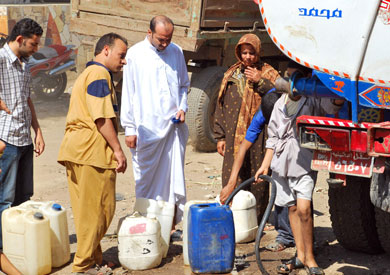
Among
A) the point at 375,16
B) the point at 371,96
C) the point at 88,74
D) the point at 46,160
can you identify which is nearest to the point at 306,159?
the point at 371,96

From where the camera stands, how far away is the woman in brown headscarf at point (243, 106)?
5.84 meters

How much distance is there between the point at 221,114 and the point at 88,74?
4.84 feet

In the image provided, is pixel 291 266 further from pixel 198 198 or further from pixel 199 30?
pixel 199 30

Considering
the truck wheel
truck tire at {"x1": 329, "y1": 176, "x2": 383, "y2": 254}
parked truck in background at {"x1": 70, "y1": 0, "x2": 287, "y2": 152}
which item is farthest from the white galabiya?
the truck wheel

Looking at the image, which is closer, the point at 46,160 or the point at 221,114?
the point at 221,114

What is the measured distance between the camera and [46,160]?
9164 mm

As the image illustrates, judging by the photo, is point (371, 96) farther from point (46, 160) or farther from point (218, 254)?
point (46, 160)

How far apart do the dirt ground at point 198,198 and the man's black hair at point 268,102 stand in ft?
3.65

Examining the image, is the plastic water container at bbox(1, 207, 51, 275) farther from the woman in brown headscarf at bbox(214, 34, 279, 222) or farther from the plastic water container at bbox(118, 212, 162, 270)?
the woman in brown headscarf at bbox(214, 34, 279, 222)

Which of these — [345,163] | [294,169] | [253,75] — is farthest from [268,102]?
[345,163]

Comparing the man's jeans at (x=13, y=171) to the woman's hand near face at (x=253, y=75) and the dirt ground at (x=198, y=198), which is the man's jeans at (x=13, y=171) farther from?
the woman's hand near face at (x=253, y=75)

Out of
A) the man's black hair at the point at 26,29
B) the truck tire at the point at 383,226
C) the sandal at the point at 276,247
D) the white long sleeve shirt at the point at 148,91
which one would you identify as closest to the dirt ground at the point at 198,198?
the sandal at the point at 276,247

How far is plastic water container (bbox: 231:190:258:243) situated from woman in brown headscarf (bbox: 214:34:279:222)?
0.76 feet

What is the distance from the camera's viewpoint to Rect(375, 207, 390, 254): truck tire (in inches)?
205
